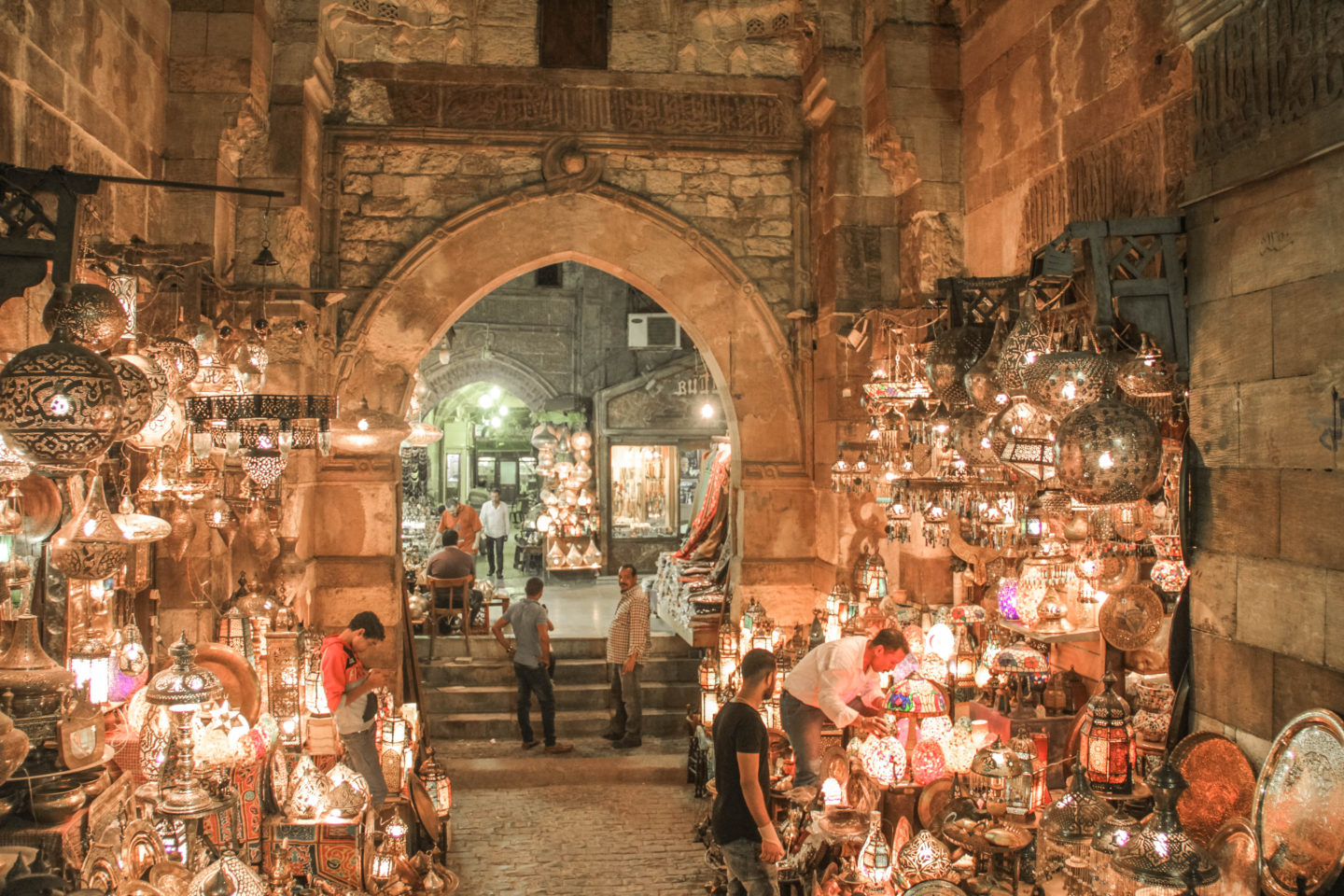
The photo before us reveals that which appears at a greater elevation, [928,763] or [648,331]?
[648,331]

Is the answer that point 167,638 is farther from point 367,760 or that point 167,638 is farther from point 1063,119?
point 1063,119

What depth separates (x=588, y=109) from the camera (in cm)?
721

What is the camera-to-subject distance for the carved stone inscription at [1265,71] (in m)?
2.73

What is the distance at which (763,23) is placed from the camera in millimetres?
7371

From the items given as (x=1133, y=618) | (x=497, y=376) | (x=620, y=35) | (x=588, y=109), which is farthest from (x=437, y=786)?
(x=497, y=376)

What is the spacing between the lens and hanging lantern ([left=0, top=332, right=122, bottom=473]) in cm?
278

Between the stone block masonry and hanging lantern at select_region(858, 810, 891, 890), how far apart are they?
4622 millimetres

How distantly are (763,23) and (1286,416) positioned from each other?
17.9 ft

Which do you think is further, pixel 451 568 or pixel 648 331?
pixel 648 331

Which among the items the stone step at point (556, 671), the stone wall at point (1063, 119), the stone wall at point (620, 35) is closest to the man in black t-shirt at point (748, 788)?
the stone wall at point (1063, 119)

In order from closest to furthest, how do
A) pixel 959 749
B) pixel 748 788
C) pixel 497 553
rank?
pixel 748 788, pixel 959 749, pixel 497 553

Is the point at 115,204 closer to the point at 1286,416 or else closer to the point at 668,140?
the point at 668,140

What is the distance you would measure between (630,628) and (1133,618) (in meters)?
3.98

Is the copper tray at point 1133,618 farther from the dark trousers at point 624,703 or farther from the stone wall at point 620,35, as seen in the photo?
the stone wall at point 620,35
